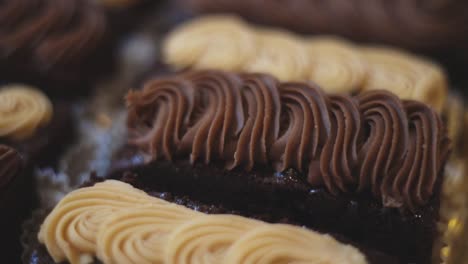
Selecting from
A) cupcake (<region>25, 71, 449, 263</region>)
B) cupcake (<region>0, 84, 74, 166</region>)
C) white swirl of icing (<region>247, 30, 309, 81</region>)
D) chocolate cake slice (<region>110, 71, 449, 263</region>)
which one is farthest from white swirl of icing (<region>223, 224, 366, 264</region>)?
cupcake (<region>0, 84, 74, 166</region>)

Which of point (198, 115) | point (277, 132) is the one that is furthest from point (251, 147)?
point (198, 115)

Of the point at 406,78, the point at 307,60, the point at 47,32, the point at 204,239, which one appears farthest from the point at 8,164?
the point at 406,78

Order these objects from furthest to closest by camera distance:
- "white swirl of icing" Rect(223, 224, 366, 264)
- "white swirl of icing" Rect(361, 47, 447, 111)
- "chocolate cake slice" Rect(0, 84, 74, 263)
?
"white swirl of icing" Rect(361, 47, 447, 111) → "chocolate cake slice" Rect(0, 84, 74, 263) → "white swirl of icing" Rect(223, 224, 366, 264)

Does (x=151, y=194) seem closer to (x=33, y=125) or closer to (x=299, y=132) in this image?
(x=299, y=132)

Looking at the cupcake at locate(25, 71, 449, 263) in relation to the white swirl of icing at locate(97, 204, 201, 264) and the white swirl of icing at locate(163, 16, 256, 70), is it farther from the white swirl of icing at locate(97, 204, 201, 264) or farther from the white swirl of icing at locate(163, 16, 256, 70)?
the white swirl of icing at locate(163, 16, 256, 70)

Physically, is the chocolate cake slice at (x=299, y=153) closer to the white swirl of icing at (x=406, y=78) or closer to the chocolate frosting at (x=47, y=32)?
the white swirl of icing at (x=406, y=78)
